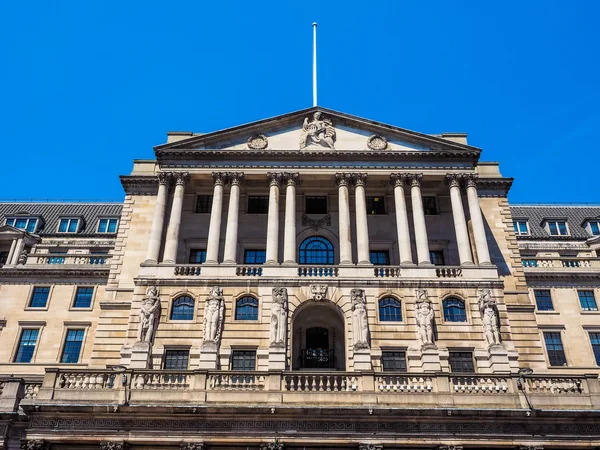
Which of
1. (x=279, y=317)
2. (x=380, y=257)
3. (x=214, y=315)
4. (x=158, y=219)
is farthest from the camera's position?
(x=380, y=257)

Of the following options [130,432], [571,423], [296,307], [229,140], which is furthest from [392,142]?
[130,432]

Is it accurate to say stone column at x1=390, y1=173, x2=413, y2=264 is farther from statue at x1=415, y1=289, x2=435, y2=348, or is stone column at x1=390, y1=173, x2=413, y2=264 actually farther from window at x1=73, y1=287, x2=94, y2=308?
window at x1=73, y1=287, x2=94, y2=308

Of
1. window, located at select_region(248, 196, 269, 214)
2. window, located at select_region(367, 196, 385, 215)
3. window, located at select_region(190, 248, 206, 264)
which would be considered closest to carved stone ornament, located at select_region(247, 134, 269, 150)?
window, located at select_region(248, 196, 269, 214)

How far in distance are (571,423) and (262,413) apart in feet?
52.6

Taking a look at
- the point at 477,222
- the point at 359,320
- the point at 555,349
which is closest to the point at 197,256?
the point at 359,320

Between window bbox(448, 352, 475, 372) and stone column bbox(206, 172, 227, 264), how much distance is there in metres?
17.3

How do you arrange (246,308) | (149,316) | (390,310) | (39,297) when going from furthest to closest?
1. (39,297)
2. (246,308)
3. (390,310)
4. (149,316)

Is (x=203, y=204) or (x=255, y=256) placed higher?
(x=203, y=204)

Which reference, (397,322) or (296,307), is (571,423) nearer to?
(397,322)

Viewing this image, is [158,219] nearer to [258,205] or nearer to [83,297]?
[258,205]

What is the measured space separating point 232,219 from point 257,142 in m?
7.36

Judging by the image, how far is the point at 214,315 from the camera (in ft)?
118

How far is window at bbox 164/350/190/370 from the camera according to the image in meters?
35.6

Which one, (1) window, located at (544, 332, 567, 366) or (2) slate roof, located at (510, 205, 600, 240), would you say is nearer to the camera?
(1) window, located at (544, 332, 567, 366)
